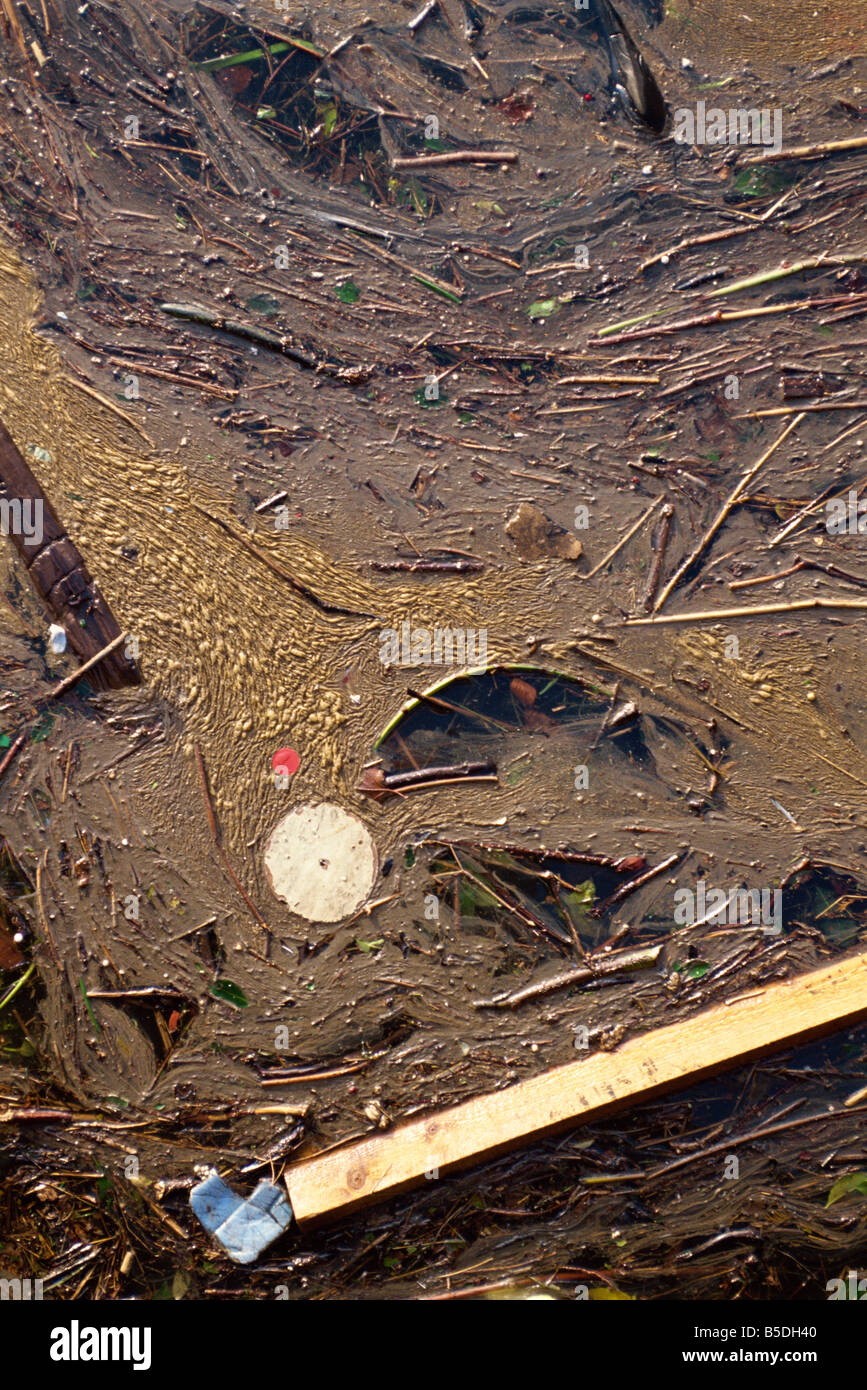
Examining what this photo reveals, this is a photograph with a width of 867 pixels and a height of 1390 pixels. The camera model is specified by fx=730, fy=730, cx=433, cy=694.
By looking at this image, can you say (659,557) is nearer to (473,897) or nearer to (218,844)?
(473,897)

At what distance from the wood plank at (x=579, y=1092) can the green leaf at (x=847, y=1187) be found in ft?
2.27

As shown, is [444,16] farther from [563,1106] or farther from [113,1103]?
[113,1103]

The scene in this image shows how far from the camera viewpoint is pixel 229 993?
10.7 ft

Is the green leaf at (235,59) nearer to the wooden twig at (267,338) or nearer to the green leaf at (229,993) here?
the wooden twig at (267,338)

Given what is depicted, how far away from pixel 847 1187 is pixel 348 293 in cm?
458

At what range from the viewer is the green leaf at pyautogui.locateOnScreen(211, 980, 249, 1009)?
3.26 metres

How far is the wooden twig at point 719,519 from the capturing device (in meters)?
3.31

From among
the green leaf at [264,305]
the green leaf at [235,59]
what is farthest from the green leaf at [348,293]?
the green leaf at [235,59]

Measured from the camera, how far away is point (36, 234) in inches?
129

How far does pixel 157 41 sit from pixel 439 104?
129cm

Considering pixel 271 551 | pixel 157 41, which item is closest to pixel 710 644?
pixel 271 551

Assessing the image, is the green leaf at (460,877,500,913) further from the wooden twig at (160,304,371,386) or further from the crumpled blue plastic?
the wooden twig at (160,304,371,386)

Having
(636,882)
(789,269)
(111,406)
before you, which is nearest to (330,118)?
(111,406)

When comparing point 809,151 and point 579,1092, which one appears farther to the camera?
point 809,151
